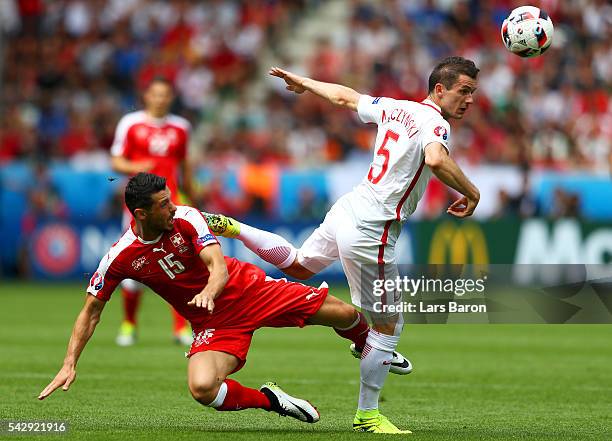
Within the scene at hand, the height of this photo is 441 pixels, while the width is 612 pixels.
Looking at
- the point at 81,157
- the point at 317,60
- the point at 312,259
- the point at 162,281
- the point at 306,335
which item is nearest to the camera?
the point at 162,281

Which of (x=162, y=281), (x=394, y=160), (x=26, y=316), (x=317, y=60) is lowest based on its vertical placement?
(x=26, y=316)

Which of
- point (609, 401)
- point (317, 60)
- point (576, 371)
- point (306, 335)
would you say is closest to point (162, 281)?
point (609, 401)

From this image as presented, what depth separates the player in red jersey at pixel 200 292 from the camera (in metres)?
7.30

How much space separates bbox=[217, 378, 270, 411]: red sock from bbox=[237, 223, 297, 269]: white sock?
4.05ft

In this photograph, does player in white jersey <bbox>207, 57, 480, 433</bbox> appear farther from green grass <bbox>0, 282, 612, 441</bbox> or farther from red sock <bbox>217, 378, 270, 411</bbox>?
red sock <bbox>217, 378, 270, 411</bbox>

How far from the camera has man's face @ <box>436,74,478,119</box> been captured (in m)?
7.79

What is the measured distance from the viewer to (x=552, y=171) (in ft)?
72.0

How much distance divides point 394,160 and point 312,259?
3.48 feet

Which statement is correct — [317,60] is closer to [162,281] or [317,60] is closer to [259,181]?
[259,181]

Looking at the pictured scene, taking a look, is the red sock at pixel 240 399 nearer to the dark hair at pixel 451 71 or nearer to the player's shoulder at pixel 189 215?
the player's shoulder at pixel 189 215

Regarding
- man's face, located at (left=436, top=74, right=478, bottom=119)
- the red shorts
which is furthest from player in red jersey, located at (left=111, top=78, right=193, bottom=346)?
man's face, located at (left=436, top=74, right=478, bottom=119)

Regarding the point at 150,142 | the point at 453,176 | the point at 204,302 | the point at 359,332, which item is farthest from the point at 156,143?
the point at 204,302

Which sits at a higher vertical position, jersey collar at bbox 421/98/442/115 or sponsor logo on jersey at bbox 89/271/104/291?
jersey collar at bbox 421/98/442/115

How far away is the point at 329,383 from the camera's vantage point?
10375 millimetres
